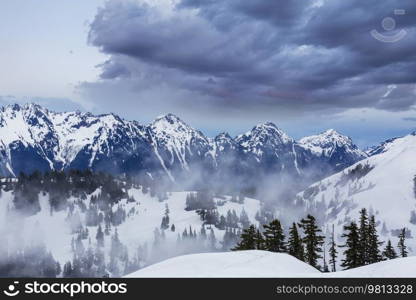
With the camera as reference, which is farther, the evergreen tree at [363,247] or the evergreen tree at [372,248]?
the evergreen tree at [372,248]

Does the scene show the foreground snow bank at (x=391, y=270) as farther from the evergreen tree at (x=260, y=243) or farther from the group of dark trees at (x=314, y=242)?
the evergreen tree at (x=260, y=243)

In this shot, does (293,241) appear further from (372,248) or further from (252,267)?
(252,267)

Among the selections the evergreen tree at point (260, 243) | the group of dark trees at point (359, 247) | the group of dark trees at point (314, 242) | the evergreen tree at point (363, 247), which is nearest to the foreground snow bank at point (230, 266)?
the group of dark trees at point (314, 242)

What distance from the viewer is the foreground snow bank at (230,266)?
39.4 m

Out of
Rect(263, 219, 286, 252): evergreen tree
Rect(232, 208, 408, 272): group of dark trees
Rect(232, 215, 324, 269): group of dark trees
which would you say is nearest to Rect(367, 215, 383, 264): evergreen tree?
Rect(232, 208, 408, 272): group of dark trees

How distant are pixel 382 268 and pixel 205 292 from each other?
1735cm

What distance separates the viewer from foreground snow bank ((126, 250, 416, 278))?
35.4m

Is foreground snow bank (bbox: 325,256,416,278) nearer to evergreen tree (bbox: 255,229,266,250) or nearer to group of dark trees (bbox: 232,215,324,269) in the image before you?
group of dark trees (bbox: 232,215,324,269)

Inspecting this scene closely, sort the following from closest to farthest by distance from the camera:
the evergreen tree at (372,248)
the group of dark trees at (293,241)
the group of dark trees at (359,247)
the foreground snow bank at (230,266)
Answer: the foreground snow bank at (230,266)
the group of dark trees at (359,247)
the group of dark trees at (293,241)
the evergreen tree at (372,248)

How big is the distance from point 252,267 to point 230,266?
7.38 ft

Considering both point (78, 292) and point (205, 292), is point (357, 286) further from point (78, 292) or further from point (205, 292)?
point (78, 292)

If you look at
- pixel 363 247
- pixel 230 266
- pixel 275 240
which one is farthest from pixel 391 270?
pixel 275 240

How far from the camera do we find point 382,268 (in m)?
36.5

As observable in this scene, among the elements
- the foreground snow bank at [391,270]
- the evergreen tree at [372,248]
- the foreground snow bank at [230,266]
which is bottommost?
the evergreen tree at [372,248]
